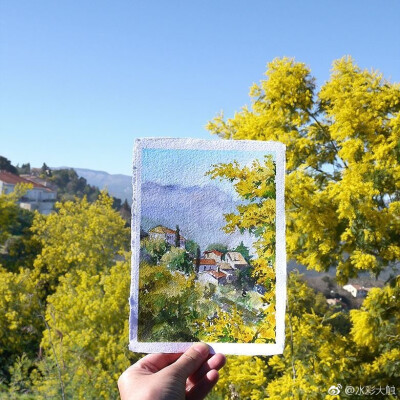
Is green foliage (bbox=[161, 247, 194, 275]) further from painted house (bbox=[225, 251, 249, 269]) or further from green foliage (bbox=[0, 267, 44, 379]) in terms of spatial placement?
green foliage (bbox=[0, 267, 44, 379])

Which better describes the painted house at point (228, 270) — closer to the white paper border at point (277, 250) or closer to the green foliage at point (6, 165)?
the white paper border at point (277, 250)

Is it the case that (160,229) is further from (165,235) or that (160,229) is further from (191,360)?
(191,360)

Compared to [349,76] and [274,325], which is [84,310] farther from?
[274,325]

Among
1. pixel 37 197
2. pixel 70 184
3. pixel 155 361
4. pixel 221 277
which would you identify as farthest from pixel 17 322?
pixel 70 184

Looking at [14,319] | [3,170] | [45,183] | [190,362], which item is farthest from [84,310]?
[45,183]

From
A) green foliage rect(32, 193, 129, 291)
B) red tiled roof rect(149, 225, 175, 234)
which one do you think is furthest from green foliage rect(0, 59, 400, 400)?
green foliage rect(32, 193, 129, 291)

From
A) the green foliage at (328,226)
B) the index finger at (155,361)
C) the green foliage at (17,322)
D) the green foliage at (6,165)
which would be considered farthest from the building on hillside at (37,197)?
the index finger at (155,361)
